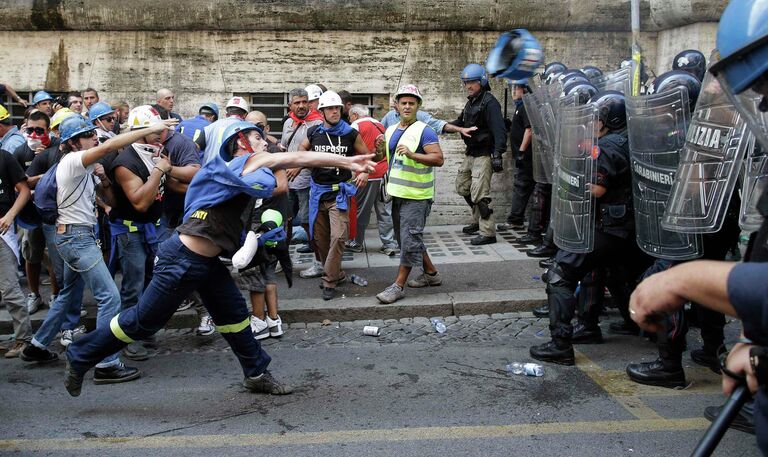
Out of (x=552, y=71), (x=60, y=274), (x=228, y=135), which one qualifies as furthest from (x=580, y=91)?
(x=60, y=274)

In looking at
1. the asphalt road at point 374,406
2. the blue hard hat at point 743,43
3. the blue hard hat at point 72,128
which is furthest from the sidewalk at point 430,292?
the blue hard hat at point 743,43

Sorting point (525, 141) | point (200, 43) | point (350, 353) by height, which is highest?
point (200, 43)

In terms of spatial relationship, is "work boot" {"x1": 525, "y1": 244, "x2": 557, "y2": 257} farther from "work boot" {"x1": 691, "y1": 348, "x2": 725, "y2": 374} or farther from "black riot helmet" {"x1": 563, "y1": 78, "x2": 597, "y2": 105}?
"work boot" {"x1": 691, "y1": 348, "x2": 725, "y2": 374}

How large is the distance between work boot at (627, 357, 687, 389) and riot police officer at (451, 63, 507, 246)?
4041 mm

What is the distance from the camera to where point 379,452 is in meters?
4.04

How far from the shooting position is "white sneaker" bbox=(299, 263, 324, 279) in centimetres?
786

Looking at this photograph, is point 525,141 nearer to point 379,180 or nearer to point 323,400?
point 379,180

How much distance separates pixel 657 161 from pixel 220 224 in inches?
114

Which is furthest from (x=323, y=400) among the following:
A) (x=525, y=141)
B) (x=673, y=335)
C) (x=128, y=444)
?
(x=525, y=141)

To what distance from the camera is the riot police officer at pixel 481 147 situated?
8.68 m

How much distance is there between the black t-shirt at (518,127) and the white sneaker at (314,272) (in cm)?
306

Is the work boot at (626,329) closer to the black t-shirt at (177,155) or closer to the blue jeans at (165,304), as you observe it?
the blue jeans at (165,304)

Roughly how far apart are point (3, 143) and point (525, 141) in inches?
224

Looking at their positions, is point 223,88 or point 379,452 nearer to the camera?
point 379,452
